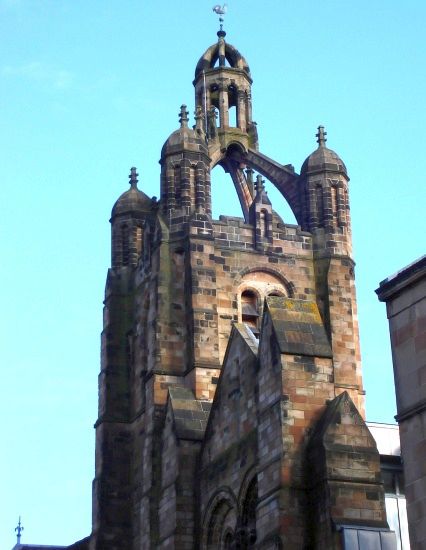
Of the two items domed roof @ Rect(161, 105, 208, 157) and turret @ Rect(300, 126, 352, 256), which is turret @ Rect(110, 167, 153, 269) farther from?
turret @ Rect(300, 126, 352, 256)

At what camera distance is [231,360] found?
138 ft

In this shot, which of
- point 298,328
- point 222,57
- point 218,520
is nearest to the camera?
point 298,328

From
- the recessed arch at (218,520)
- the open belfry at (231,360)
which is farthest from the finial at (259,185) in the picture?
the recessed arch at (218,520)

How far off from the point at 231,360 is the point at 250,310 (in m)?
7.36

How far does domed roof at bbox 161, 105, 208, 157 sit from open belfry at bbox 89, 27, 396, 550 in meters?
0.05

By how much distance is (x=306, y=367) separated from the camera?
36.7 metres

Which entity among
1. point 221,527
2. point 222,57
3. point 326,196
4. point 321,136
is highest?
point 222,57

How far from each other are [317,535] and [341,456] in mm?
1941

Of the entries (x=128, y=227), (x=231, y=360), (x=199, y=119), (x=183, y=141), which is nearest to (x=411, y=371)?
(x=231, y=360)

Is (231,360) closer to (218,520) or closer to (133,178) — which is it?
(218,520)

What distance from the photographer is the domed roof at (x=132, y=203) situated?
2146 inches

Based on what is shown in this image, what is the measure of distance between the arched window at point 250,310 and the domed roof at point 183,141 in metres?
5.45

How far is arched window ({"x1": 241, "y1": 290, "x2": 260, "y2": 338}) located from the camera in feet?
160

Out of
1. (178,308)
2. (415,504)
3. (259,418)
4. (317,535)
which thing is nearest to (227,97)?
(178,308)
